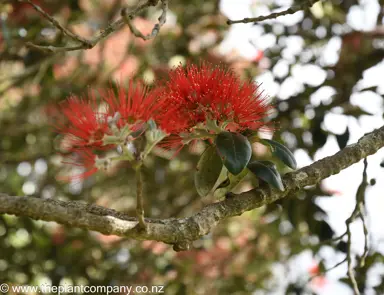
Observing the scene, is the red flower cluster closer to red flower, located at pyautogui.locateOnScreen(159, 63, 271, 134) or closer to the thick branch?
red flower, located at pyautogui.locateOnScreen(159, 63, 271, 134)

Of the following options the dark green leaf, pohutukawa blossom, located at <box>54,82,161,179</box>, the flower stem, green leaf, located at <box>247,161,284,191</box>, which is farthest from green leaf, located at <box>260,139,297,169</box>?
the dark green leaf

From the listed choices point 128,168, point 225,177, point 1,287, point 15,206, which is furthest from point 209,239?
point 15,206

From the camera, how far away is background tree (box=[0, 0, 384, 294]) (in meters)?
1.89

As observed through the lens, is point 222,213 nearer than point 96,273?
Yes

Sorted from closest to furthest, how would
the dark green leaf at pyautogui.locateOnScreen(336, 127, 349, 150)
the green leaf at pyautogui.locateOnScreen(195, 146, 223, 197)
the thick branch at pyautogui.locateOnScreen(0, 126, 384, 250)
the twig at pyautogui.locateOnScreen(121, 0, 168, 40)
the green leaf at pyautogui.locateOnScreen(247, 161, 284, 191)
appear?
the thick branch at pyautogui.locateOnScreen(0, 126, 384, 250)
the twig at pyautogui.locateOnScreen(121, 0, 168, 40)
the green leaf at pyautogui.locateOnScreen(247, 161, 284, 191)
the green leaf at pyautogui.locateOnScreen(195, 146, 223, 197)
the dark green leaf at pyautogui.locateOnScreen(336, 127, 349, 150)

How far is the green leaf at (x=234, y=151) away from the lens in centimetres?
112

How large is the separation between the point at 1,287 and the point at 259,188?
4.36ft

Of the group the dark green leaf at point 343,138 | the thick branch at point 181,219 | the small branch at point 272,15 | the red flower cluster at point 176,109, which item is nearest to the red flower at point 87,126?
the red flower cluster at point 176,109

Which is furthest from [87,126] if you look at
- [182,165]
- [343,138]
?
[182,165]

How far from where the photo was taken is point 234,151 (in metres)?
1.13

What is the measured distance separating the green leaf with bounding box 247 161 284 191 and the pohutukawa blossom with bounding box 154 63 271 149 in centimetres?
10

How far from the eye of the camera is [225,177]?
1.25m

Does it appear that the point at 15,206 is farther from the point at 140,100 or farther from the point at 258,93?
the point at 258,93

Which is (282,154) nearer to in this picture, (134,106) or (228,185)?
(228,185)
